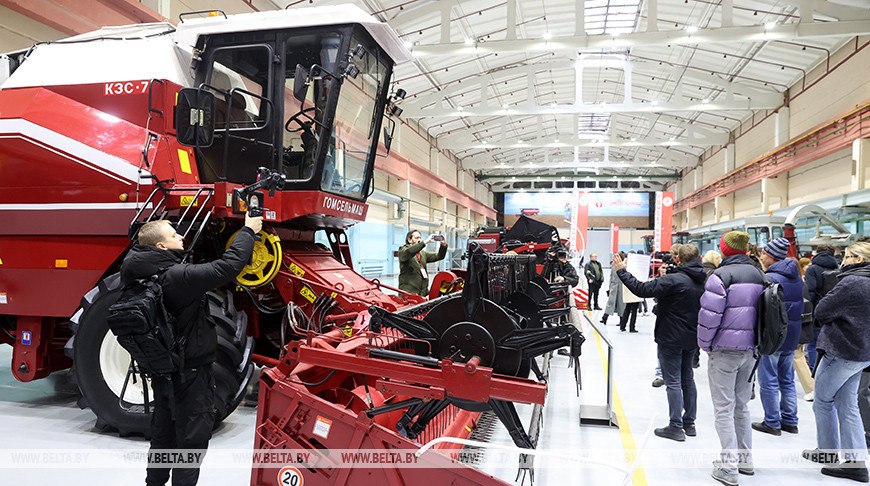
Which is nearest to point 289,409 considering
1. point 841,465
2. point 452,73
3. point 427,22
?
point 841,465

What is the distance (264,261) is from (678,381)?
346 centimetres

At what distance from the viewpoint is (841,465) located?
11.1 ft

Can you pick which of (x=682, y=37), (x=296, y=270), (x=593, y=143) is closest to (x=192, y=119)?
(x=296, y=270)

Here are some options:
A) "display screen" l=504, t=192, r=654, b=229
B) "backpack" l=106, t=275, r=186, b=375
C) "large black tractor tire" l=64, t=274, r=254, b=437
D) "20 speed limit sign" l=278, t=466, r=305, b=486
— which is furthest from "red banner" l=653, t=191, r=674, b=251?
"display screen" l=504, t=192, r=654, b=229

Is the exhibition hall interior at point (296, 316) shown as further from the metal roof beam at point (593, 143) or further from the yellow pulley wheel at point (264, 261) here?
the metal roof beam at point (593, 143)

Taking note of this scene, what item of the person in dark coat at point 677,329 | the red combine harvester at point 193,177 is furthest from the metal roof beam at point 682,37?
the person in dark coat at point 677,329

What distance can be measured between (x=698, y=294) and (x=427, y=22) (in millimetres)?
9458

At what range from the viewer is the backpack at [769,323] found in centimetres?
314

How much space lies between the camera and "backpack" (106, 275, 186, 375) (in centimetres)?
229

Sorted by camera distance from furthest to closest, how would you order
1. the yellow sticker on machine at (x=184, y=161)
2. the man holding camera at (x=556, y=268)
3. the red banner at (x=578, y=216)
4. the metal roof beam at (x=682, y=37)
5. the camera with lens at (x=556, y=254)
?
Answer: 1. the red banner at (x=578, y=216)
2. the metal roof beam at (x=682, y=37)
3. the man holding camera at (x=556, y=268)
4. the camera with lens at (x=556, y=254)
5. the yellow sticker on machine at (x=184, y=161)

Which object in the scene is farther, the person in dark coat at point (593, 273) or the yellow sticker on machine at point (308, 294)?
the person in dark coat at point (593, 273)

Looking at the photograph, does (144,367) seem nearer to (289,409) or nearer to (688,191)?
(289,409)

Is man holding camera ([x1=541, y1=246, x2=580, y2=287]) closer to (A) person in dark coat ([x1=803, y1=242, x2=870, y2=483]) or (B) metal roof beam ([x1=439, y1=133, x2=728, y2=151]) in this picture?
(A) person in dark coat ([x1=803, y1=242, x2=870, y2=483])

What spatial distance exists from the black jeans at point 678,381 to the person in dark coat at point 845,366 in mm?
833
